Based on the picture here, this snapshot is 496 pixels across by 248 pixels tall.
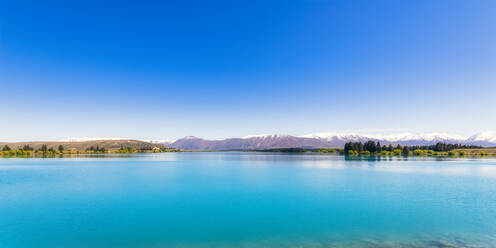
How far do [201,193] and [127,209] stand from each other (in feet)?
32.7

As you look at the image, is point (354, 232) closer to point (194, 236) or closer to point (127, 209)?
point (194, 236)

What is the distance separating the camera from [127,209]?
24.3 meters

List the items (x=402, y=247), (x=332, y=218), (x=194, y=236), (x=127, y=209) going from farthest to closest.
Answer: (x=127, y=209)
(x=332, y=218)
(x=194, y=236)
(x=402, y=247)

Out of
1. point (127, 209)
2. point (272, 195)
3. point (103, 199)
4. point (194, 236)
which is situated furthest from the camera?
point (272, 195)

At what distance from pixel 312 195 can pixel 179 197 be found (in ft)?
52.4

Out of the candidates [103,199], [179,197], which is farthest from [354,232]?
[103,199]

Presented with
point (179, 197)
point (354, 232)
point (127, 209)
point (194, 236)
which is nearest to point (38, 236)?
point (127, 209)

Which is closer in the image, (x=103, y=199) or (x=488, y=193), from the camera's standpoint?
(x=103, y=199)

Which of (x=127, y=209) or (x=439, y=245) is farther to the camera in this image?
(x=127, y=209)

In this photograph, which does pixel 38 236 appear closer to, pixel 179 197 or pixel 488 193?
pixel 179 197

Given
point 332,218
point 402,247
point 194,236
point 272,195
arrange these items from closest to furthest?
point 402,247 → point 194,236 → point 332,218 → point 272,195

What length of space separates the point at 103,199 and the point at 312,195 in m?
24.0

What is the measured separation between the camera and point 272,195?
31.1 metres

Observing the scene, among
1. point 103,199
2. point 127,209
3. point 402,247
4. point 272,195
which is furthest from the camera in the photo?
point 272,195
